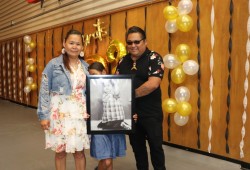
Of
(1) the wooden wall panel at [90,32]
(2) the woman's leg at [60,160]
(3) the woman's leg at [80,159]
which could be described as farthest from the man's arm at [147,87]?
(1) the wooden wall panel at [90,32]

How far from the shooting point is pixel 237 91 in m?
3.92

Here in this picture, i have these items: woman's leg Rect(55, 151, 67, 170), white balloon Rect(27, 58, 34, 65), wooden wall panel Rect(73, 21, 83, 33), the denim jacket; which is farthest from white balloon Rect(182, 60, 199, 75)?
white balloon Rect(27, 58, 34, 65)

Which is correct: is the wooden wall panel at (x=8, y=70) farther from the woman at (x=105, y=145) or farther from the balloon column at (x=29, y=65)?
the woman at (x=105, y=145)

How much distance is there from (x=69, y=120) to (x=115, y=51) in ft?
11.0

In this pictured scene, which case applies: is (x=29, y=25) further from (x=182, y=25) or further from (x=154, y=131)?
(x=154, y=131)

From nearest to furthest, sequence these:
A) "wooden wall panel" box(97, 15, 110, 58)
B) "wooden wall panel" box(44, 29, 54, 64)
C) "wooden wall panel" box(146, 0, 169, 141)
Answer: "wooden wall panel" box(146, 0, 169, 141) < "wooden wall panel" box(97, 15, 110, 58) < "wooden wall panel" box(44, 29, 54, 64)

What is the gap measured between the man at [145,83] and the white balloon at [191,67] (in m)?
1.31

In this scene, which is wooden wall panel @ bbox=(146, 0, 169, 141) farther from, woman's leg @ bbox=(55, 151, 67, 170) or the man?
woman's leg @ bbox=(55, 151, 67, 170)

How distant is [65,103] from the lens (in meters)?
2.71

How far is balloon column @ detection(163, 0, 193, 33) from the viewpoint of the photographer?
4.22 meters

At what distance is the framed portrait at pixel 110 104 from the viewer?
8.72 ft

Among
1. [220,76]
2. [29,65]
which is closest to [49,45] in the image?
[29,65]

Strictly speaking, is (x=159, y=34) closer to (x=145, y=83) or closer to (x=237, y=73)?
(x=237, y=73)

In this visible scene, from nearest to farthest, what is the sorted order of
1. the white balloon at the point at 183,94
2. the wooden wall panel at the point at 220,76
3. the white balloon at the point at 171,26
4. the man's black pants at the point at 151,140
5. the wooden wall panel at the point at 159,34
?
the man's black pants at the point at 151,140 → the wooden wall panel at the point at 220,76 → the white balloon at the point at 183,94 → the white balloon at the point at 171,26 → the wooden wall panel at the point at 159,34
